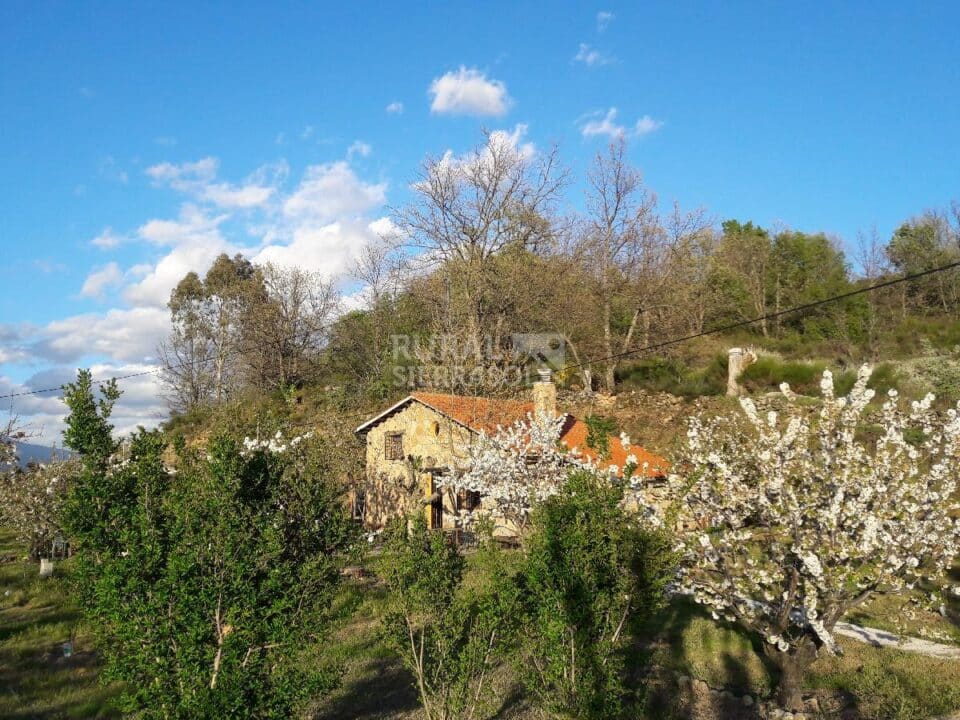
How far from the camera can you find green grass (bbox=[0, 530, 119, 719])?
976 centimetres

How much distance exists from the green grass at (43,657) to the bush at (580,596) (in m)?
5.36

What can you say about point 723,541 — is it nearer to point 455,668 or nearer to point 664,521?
point 664,521

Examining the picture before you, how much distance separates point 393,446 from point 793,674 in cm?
2056

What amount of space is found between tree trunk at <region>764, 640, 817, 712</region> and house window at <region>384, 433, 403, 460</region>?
19999 mm

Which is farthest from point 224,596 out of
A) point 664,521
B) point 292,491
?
point 664,521

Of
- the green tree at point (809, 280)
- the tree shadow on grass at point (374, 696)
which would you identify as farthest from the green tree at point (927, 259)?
the tree shadow on grass at point (374, 696)

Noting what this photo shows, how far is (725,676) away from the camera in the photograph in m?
10.5

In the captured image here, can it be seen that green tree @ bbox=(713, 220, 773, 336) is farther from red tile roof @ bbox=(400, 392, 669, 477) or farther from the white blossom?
the white blossom

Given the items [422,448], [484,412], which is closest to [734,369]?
[484,412]

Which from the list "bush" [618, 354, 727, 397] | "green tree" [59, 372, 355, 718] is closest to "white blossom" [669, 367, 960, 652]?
"green tree" [59, 372, 355, 718]

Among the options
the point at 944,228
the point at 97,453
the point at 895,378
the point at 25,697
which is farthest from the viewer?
the point at 944,228

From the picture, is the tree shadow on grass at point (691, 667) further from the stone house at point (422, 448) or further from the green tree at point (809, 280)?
the green tree at point (809, 280)

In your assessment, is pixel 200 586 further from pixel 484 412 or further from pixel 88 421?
pixel 484 412

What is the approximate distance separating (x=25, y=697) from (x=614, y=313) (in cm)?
3448
